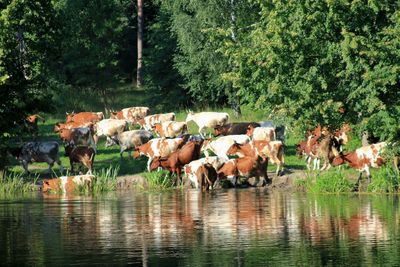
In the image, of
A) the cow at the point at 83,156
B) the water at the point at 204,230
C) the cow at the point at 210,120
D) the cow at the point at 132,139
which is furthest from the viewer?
the cow at the point at 210,120

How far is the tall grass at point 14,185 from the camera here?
4231 cm

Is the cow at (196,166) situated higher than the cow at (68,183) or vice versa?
the cow at (196,166)

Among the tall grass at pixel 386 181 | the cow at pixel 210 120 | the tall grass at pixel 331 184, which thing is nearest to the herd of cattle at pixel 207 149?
the cow at pixel 210 120

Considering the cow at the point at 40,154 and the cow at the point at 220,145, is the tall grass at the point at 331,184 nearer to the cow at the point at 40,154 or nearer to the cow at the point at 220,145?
the cow at the point at 220,145

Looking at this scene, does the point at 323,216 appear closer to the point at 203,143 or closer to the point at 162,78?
the point at 203,143

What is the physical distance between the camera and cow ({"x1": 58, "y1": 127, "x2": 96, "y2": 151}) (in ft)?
178

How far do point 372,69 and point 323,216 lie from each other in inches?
348

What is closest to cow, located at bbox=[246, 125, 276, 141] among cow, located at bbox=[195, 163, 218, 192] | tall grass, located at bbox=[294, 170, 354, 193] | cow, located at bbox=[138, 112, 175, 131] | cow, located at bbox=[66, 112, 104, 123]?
cow, located at bbox=[195, 163, 218, 192]

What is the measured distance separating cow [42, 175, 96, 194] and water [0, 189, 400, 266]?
2.74 meters

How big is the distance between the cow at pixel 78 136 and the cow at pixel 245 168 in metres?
13.1

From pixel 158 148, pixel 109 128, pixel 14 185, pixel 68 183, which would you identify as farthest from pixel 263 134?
pixel 14 185

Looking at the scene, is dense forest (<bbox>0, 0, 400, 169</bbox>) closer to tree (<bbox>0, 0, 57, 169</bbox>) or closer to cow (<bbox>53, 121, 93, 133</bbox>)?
tree (<bbox>0, 0, 57, 169</bbox>)

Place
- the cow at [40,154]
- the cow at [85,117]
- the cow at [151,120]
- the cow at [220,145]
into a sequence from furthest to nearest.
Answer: the cow at [85,117]
the cow at [151,120]
the cow at [40,154]
the cow at [220,145]

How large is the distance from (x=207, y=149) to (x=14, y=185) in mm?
9354
